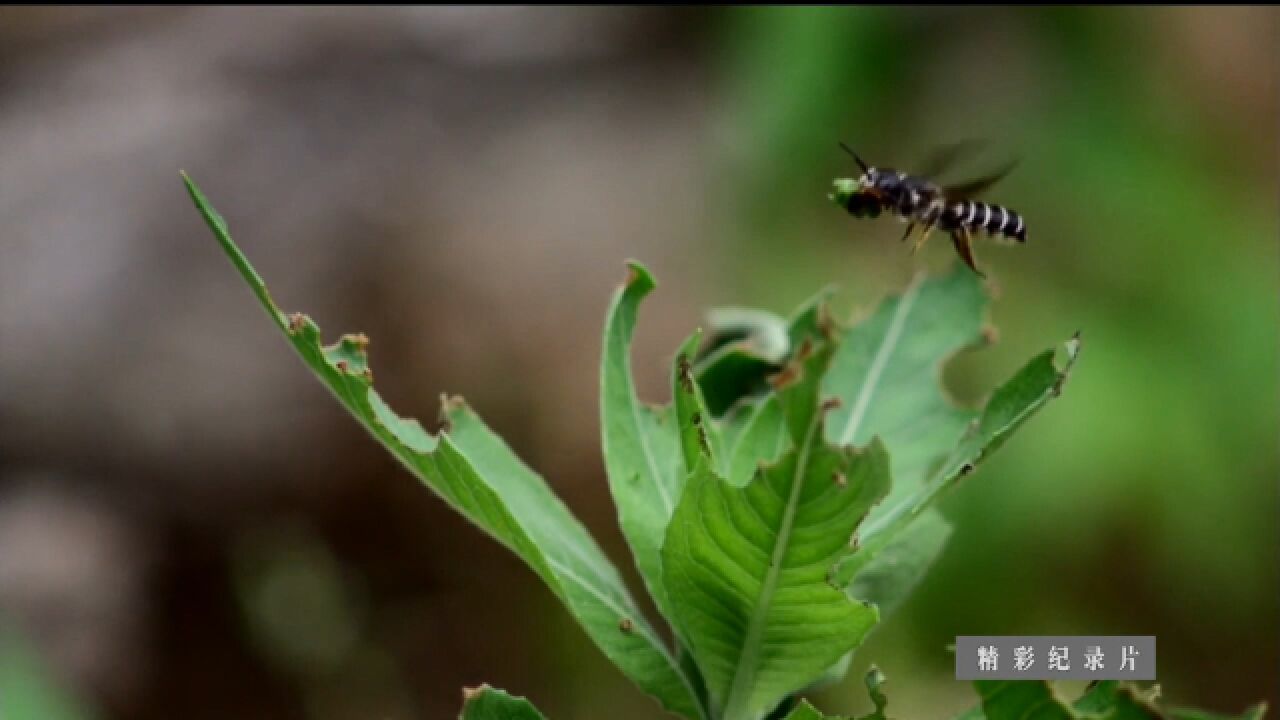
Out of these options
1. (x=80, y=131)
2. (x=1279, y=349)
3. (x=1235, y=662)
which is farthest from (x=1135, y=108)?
(x=80, y=131)

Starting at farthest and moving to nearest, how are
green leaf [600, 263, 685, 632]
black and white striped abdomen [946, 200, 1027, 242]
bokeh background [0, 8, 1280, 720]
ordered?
bokeh background [0, 8, 1280, 720] → black and white striped abdomen [946, 200, 1027, 242] → green leaf [600, 263, 685, 632]

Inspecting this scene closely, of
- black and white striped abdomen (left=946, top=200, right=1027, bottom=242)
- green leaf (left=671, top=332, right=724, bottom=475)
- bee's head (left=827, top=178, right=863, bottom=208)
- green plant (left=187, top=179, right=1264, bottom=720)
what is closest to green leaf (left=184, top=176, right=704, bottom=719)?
green plant (left=187, top=179, right=1264, bottom=720)

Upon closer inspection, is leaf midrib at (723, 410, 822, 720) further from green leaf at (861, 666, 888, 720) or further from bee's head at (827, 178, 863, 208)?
bee's head at (827, 178, 863, 208)

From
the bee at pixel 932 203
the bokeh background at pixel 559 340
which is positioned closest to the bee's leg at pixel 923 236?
the bee at pixel 932 203

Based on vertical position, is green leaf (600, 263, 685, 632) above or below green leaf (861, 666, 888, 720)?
above

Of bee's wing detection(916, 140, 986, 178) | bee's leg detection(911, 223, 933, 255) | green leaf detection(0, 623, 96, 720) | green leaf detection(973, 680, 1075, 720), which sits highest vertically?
green leaf detection(0, 623, 96, 720)

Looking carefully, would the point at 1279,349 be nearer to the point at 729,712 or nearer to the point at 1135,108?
the point at 1135,108

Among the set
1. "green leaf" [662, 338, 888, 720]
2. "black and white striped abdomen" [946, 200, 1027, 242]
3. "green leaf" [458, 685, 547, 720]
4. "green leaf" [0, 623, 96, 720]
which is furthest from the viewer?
"green leaf" [0, 623, 96, 720]

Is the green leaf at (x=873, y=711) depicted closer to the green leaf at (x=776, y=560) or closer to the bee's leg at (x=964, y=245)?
the green leaf at (x=776, y=560)
